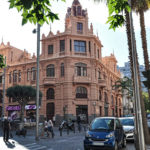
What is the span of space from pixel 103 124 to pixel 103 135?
35.4 inches

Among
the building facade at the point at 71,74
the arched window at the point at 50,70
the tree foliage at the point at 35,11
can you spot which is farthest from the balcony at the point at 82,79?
the tree foliage at the point at 35,11

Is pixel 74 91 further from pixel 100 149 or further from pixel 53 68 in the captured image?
pixel 100 149

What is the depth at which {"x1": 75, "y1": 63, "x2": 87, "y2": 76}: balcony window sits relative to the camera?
1464 inches

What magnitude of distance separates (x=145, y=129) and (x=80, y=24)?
29.7 metres

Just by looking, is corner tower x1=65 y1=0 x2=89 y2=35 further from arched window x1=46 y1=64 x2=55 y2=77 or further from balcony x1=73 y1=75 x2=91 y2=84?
balcony x1=73 y1=75 x2=91 y2=84

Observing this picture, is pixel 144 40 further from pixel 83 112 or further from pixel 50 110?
pixel 50 110

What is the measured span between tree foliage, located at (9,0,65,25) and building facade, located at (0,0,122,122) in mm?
30357

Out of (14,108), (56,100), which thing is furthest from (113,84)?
(14,108)

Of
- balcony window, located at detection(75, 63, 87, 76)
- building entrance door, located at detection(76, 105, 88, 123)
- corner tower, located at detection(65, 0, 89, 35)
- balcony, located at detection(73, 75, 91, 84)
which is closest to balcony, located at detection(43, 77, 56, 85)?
balcony, located at detection(73, 75, 91, 84)

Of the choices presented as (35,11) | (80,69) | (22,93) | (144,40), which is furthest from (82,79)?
(35,11)

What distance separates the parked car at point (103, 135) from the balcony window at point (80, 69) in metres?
26.3

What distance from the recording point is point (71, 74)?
120 ft

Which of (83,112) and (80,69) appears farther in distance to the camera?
(80,69)

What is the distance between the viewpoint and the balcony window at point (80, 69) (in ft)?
122
